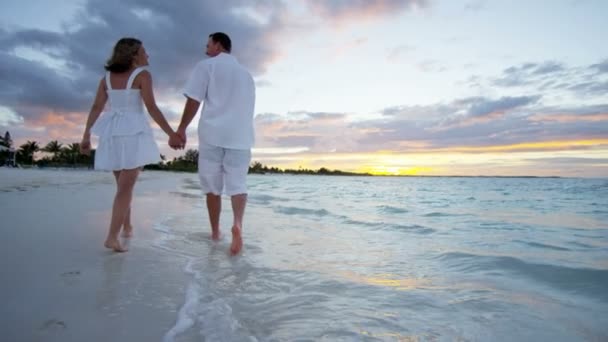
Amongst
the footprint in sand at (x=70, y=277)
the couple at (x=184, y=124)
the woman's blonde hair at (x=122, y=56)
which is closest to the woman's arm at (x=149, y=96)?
the couple at (x=184, y=124)

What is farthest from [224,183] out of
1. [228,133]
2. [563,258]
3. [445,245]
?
[563,258]

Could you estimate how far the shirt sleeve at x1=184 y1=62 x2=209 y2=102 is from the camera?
11.4 feet

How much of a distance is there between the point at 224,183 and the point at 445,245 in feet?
8.63

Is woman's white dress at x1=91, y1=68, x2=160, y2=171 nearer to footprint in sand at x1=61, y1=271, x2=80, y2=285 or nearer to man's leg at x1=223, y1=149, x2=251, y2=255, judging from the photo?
man's leg at x1=223, y1=149, x2=251, y2=255

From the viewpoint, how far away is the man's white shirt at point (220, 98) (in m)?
3.50

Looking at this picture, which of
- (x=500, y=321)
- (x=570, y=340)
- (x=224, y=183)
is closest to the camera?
(x=570, y=340)

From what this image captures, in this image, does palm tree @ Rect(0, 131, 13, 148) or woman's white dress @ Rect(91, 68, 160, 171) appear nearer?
woman's white dress @ Rect(91, 68, 160, 171)

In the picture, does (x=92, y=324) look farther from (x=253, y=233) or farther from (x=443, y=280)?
(x=253, y=233)

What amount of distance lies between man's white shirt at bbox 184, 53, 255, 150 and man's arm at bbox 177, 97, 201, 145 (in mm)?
57

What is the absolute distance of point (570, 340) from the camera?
1737 millimetres

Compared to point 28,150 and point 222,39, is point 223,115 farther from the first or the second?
point 28,150

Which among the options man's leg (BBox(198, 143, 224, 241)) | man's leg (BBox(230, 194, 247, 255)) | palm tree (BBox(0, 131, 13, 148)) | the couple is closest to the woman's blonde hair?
the couple

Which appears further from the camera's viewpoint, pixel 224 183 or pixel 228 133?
pixel 224 183

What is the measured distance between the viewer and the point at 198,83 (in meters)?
3.50
